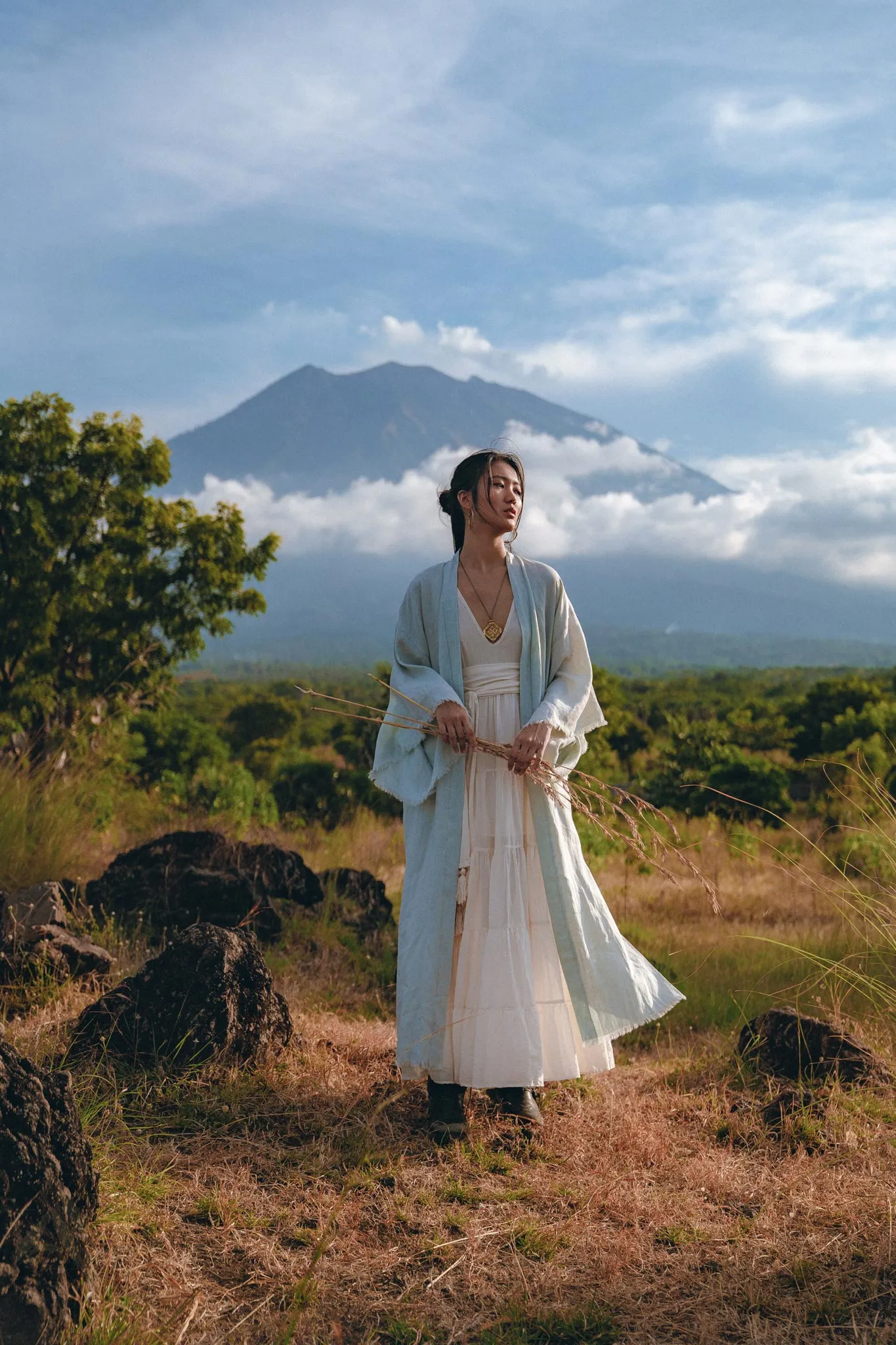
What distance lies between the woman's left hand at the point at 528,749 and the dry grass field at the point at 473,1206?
895 mm

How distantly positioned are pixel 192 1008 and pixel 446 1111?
1000 mm

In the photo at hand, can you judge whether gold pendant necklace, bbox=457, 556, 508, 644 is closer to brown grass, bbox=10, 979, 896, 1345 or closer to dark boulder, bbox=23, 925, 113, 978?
brown grass, bbox=10, 979, 896, 1345

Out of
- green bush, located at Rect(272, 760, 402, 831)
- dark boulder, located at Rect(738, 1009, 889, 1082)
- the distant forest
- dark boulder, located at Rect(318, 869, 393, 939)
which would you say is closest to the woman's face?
the distant forest

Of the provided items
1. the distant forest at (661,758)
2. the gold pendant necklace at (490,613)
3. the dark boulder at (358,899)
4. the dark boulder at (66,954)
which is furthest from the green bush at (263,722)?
the gold pendant necklace at (490,613)

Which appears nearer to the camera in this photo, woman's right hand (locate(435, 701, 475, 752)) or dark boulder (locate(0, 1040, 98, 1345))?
dark boulder (locate(0, 1040, 98, 1345))

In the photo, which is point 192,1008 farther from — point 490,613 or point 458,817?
point 490,613

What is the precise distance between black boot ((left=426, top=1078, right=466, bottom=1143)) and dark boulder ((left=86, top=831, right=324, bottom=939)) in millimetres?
1990

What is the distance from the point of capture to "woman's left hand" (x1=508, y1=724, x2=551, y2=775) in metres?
3.61

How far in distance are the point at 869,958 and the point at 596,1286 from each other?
3368 mm

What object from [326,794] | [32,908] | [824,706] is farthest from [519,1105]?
[824,706]

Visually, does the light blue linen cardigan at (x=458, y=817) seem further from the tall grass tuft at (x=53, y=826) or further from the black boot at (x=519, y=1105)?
the tall grass tuft at (x=53, y=826)

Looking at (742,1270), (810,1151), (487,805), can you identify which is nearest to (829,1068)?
(810,1151)

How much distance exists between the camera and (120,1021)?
3951mm

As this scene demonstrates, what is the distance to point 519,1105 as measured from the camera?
3771 millimetres
